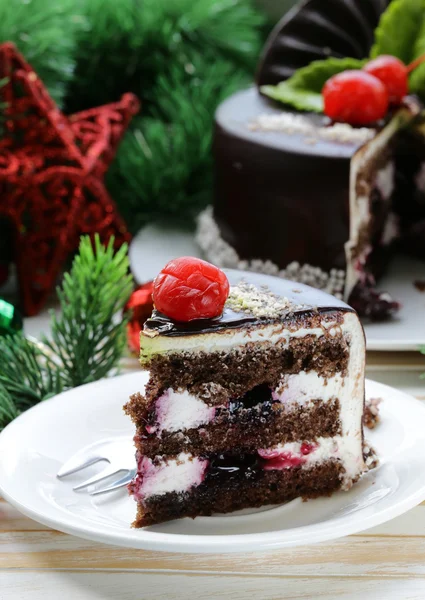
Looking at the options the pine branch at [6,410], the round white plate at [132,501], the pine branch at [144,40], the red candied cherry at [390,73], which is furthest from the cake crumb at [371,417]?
the pine branch at [144,40]

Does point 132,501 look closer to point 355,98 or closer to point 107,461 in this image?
point 107,461

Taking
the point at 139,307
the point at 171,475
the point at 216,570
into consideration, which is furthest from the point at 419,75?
the point at 216,570

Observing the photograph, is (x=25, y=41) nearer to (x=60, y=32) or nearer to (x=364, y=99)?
(x=60, y=32)

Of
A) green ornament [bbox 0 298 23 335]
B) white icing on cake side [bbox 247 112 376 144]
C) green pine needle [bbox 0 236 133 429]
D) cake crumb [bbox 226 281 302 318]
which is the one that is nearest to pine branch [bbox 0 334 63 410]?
green pine needle [bbox 0 236 133 429]

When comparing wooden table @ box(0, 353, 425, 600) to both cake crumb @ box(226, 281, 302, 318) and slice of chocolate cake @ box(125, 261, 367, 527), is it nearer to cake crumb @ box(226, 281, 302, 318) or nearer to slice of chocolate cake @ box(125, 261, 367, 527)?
slice of chocolate cake @ box(125, 261, 367, 527)

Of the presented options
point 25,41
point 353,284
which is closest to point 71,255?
point 25,41

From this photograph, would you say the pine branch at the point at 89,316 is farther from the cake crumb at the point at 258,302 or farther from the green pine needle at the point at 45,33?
the green pine needle at the point at 45,33
